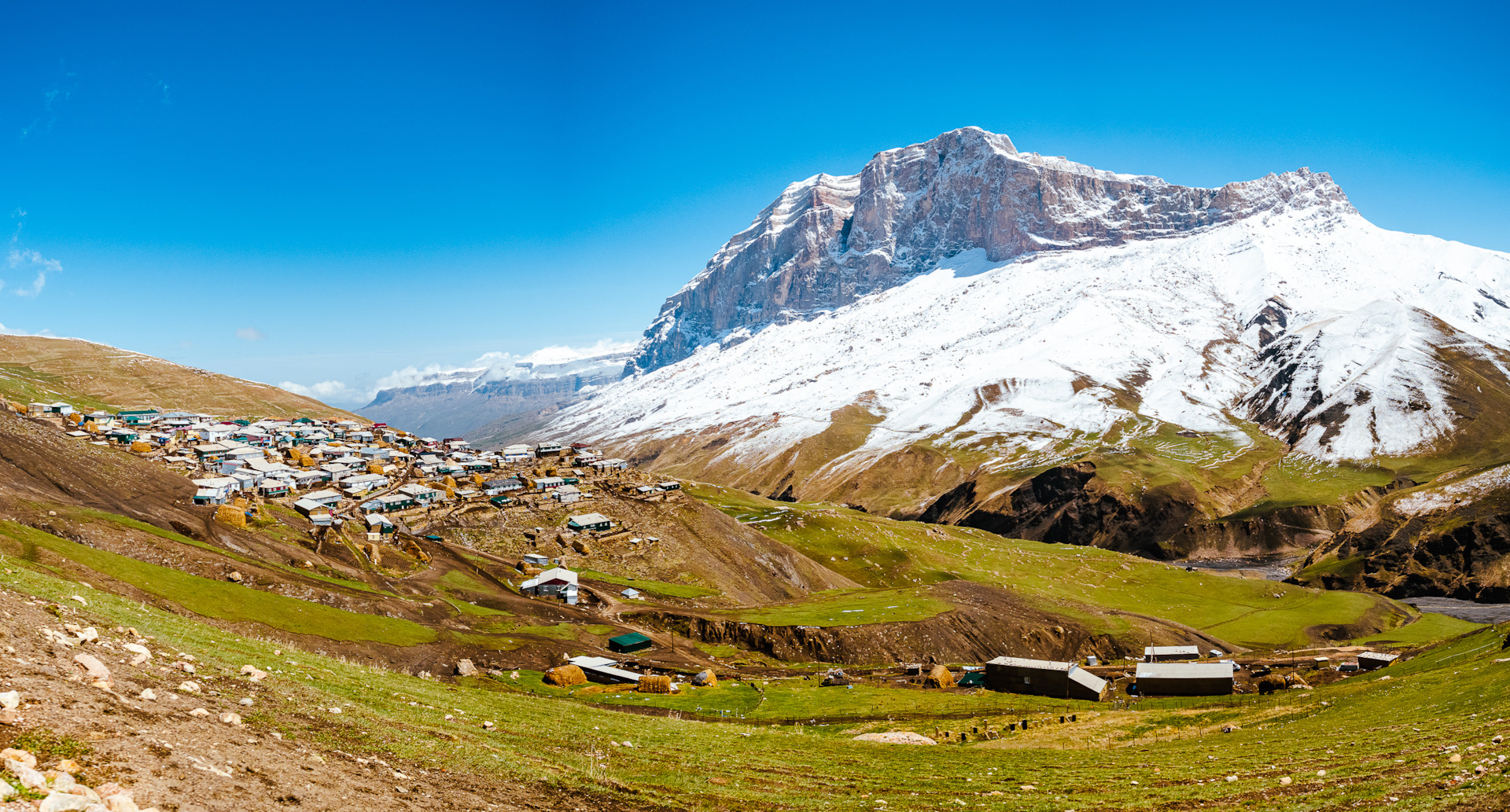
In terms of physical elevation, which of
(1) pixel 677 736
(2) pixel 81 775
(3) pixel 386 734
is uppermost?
(2) pixel 81 775

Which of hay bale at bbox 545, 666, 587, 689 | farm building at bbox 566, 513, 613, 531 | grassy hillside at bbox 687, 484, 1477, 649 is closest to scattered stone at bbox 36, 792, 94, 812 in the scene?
hay bale at bbox 545, 666, 587, 689

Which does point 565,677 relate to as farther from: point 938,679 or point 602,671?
point 938,679

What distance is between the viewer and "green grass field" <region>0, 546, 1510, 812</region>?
23953 millimetres

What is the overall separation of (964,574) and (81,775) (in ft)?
528

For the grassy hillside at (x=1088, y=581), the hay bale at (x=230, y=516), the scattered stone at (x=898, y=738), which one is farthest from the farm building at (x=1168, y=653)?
the hay bale at (x=230, y=516)

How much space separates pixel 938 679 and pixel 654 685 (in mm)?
32322

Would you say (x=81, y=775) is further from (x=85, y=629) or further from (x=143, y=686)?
(x=85, y=629)

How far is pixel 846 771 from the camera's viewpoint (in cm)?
3403

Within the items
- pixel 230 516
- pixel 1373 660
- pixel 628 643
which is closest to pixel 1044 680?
pixel 1373 660

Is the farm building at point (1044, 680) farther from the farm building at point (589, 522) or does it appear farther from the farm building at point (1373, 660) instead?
the farm building at point (589, 522)

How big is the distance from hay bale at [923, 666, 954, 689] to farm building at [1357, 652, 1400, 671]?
5008 centimetres

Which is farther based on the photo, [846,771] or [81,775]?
[846,771]

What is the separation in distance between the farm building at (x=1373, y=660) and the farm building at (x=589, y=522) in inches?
4168

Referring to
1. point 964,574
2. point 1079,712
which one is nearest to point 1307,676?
point 1079,712
